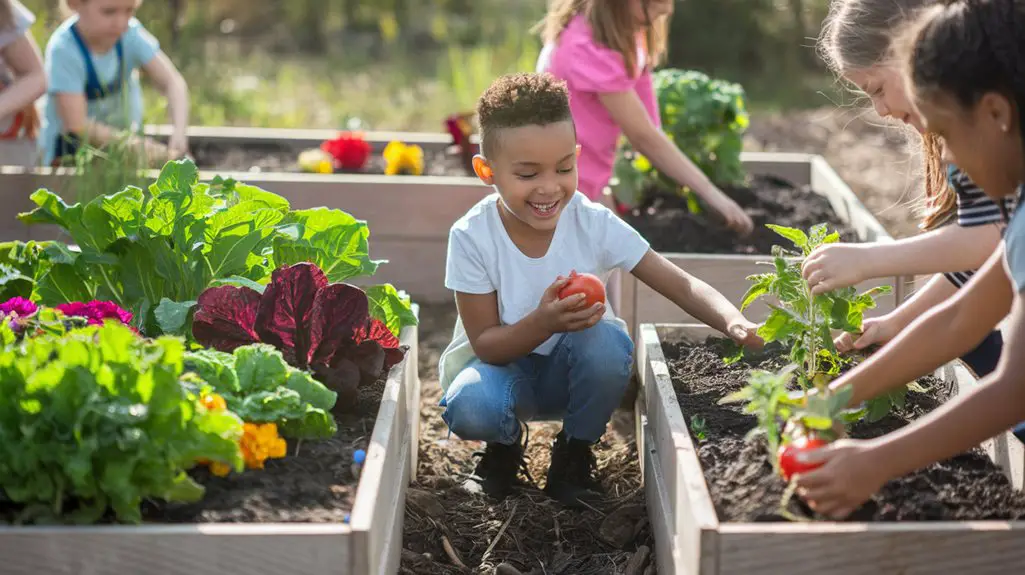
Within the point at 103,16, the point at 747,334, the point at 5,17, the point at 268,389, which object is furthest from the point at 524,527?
the point at 5,17

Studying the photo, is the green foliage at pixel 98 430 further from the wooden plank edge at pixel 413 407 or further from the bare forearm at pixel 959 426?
the bare forearm at pixel 959 426

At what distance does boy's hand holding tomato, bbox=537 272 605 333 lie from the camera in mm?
2883

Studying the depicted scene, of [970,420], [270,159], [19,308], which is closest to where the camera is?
[970,420]

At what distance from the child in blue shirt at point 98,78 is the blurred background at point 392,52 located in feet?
2.70

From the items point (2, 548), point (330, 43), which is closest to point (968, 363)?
point (2, 548)

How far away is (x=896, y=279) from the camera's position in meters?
4.05

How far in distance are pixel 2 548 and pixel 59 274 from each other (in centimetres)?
110

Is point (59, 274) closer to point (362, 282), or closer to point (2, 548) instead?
point (2, 548)

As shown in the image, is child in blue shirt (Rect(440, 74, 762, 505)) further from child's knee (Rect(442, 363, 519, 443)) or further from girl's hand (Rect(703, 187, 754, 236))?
girl's hand (Rect(703, 187, 754, 236))

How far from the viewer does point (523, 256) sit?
3.17m

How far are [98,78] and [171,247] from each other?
242 centimetres

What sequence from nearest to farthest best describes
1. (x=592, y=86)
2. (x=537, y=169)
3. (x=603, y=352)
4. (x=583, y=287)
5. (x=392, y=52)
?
(x=583, y=287) → (x=537, y=169) → (x=603, y=352) → (x=592, y=86) → (x=392, y=52)

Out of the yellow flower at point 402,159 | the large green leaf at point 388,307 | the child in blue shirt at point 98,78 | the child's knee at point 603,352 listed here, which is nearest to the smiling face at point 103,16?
the child in blue shirt at point 98,78

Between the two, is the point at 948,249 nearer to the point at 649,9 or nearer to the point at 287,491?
the point at 287,491
